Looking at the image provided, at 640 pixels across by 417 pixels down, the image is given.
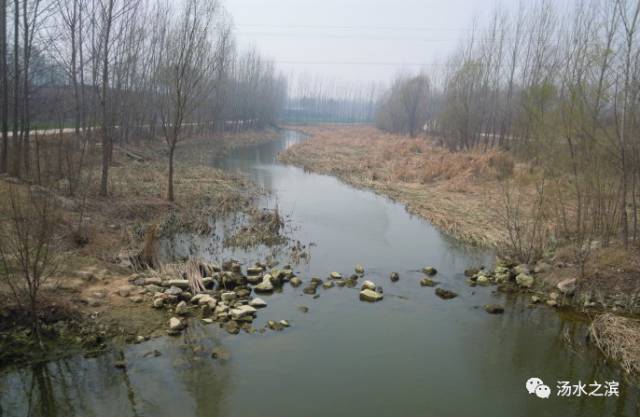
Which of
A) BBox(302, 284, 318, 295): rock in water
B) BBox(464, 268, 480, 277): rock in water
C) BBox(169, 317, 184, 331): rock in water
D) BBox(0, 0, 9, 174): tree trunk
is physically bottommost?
BBox(169, 317, 184, 331): rock in water

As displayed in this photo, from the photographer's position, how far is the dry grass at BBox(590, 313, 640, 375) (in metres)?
6.11

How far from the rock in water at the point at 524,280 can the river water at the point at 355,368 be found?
59 centimetres

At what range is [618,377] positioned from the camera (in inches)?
233

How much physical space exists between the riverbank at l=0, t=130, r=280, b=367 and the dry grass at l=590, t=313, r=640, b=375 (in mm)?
5957

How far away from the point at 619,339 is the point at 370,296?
11.7ft

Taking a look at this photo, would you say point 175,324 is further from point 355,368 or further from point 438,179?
point 438,179

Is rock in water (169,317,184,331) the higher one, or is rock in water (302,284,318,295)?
rock in water (302,284,318,295)

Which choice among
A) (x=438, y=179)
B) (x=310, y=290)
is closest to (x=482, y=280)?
(x=310, y=290)

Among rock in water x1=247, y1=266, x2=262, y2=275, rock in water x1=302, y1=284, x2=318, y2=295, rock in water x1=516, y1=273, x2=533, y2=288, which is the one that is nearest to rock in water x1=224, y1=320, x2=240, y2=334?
rock in water x1=302, y1=284, x2=318, y2=295

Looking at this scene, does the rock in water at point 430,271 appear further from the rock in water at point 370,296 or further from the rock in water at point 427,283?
the rock in water at point 370,296

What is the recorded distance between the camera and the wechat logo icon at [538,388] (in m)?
5.61

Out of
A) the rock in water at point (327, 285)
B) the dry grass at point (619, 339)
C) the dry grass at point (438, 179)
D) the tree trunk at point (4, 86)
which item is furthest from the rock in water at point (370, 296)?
the tree trunk at point (4, 86)

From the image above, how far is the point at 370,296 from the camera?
8.02 metres

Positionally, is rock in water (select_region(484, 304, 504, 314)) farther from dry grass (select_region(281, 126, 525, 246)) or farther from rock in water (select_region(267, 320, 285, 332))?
dry grass (select_region(281, 126, 525, 246))
